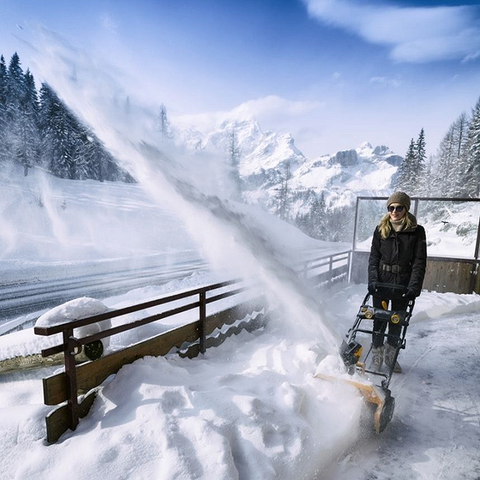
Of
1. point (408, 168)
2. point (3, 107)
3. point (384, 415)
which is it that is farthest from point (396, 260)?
point (408, 168)

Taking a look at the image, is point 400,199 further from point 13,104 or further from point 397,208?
point 13,104

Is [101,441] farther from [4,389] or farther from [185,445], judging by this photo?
[4,389]

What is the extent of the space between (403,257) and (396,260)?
95mm

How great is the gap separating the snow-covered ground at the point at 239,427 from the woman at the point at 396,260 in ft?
2.41

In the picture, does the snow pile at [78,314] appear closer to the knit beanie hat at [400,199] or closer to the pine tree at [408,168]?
the knit beanie hat at [400,199]

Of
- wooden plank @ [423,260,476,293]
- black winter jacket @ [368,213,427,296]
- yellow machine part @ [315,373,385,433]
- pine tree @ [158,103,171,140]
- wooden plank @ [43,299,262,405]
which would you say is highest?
pine tree @ [158,103,171,140]

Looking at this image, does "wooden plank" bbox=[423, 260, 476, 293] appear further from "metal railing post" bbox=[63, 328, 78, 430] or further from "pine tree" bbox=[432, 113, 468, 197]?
"pine tree" bbox=[432, 113, 468, 197]

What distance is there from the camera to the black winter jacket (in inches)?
155

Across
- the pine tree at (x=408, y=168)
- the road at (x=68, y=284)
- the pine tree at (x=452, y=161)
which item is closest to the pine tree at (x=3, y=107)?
the road at (x=68, y=284)

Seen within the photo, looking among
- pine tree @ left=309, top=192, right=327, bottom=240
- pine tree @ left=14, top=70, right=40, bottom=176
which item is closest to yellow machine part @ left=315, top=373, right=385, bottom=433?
pine tree @ left=14, top=70, right=40, bottom=176

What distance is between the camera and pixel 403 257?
405 cm

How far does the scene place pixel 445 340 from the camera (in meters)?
5.88

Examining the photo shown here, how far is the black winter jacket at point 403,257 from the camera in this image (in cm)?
393

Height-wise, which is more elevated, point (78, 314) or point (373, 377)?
point (78, 314)
